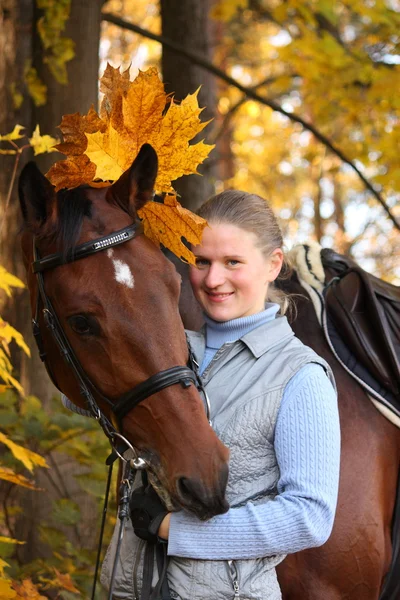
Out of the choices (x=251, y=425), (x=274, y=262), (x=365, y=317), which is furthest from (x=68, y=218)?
(x=365, y=317)

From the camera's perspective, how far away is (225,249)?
7.07 feet

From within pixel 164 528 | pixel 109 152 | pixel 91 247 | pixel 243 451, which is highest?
pixel 109 152

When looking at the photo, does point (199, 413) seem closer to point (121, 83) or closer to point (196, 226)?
point (196, 226)

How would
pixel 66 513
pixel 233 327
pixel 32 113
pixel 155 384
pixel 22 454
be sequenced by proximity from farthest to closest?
pixel 32 113 → pixel 66 513 → pixel 22 454 → pixel 233 327 → pixel 155 384

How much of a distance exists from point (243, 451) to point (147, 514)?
313 millimetres

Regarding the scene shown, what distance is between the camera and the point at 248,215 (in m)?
2.20

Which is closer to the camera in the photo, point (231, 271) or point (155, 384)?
point (155, 384)

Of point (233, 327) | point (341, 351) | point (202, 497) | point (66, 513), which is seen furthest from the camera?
point (66, 513)

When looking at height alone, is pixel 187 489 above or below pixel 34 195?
below

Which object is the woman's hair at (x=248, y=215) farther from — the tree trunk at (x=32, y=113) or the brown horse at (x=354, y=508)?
the tree trunk at (x=32, y=113)

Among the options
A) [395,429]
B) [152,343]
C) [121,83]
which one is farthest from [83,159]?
[395,429]

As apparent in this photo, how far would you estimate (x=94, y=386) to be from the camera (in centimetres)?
198

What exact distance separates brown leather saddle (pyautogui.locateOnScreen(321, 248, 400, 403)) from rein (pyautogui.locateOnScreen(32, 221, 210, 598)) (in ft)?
2.91

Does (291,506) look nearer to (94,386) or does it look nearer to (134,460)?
(134,460)
